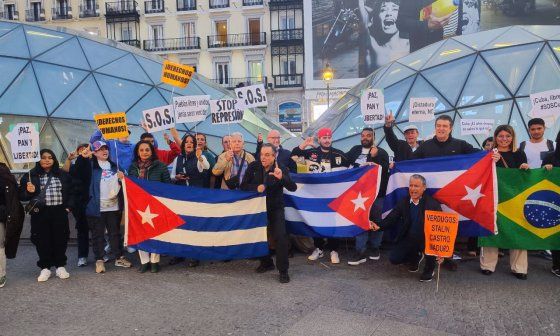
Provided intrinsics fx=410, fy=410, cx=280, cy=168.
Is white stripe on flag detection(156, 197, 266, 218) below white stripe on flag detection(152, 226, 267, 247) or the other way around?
the other way around

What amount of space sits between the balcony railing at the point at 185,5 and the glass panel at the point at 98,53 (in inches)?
1120

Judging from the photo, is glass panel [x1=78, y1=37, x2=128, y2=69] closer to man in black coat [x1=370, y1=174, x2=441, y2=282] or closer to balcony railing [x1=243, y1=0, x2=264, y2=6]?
man in black coat [x1=370, y1=174, x2=441, y2=282]

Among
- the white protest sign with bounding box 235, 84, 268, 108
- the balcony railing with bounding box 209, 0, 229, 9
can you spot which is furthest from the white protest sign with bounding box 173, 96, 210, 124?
the balcony railing with bounding box 209, 0, 229, 9

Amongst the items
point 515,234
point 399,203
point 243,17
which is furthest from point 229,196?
point 243,17

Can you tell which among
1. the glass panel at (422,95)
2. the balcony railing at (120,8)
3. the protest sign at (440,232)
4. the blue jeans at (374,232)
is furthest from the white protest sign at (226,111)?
the balcony railing at (120,8)

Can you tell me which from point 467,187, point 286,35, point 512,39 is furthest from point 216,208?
point 286,35

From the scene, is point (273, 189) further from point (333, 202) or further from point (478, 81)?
point (478, 81)

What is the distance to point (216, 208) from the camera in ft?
19.0

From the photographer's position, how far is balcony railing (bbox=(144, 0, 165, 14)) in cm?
3978

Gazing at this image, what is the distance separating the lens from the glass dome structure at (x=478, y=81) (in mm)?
9695

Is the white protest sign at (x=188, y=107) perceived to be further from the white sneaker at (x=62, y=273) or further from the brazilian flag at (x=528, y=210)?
the brazilian flag at (x=528, y=210)

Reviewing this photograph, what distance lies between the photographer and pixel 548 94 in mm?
6188

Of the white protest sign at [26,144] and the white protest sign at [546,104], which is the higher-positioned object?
the white protest sign at [546,104]

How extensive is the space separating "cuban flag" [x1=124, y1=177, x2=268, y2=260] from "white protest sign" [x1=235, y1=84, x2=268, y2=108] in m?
2.56
